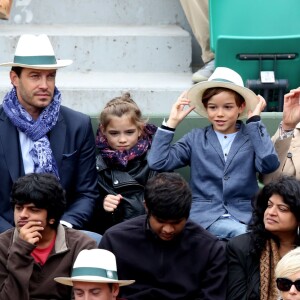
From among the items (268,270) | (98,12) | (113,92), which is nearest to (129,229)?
(268,270)

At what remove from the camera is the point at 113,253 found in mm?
6594

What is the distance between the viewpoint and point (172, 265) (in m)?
6.56

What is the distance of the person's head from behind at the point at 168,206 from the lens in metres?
6.45

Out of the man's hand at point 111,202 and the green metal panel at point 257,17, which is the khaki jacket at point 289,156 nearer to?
the man's hand at point 111,202

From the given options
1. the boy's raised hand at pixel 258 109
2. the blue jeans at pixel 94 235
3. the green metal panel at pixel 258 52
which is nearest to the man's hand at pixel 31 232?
the blue jeans at pixel 94 235

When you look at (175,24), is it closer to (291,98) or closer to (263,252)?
(291,98)

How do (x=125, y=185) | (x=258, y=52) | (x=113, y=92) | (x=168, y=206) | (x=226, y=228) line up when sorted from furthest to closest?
1. (x=113, y=92)
2. (x=258, y=52)
3. (x=125, y=185)
4. (x=226, y=228)
5. (x=168, y=206)

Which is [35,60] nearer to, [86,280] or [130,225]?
[130,225]

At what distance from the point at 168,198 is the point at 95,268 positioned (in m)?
0.56

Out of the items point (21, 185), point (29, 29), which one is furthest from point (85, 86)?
point (21, 185)

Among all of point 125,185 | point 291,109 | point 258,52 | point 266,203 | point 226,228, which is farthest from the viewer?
point 258,52

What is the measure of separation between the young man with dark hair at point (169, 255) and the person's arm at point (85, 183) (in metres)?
0.59

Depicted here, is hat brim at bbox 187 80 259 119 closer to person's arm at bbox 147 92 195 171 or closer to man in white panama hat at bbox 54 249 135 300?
person's arm at bbox 147 92 195 171

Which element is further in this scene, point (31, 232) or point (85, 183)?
point (85, 183)
